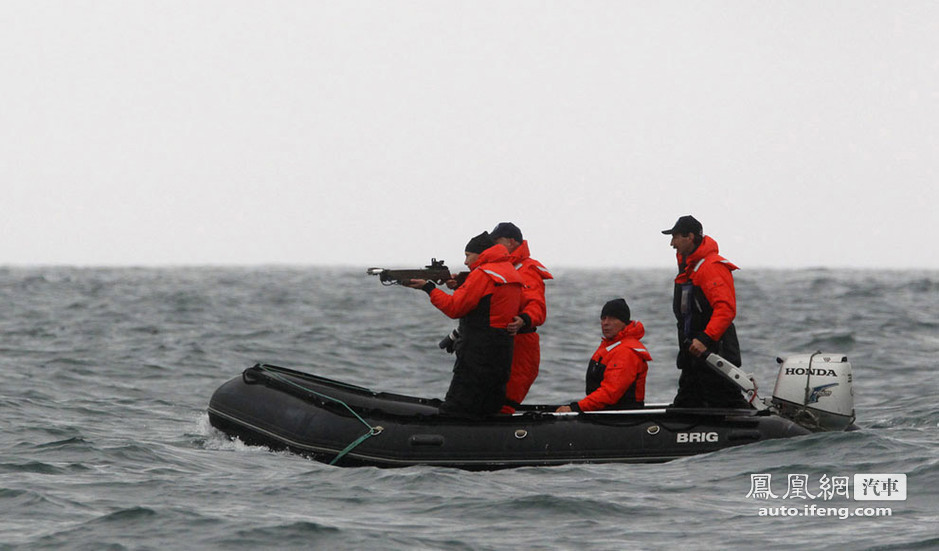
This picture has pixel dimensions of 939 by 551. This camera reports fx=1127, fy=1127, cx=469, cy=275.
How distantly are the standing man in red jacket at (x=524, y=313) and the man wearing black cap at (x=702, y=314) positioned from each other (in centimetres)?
118

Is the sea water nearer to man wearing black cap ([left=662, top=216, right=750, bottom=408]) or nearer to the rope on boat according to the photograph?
the rope on boat

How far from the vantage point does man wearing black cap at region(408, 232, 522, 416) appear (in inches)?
347

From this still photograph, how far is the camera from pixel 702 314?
9.51 meters

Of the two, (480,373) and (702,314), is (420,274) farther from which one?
(702,314)

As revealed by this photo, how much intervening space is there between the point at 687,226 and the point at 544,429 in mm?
2074

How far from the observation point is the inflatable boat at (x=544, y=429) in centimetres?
911

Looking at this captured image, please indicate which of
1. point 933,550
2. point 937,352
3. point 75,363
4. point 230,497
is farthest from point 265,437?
point 937,352

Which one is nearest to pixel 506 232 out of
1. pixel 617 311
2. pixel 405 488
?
pixel 617 311

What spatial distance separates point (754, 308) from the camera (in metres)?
38.2
